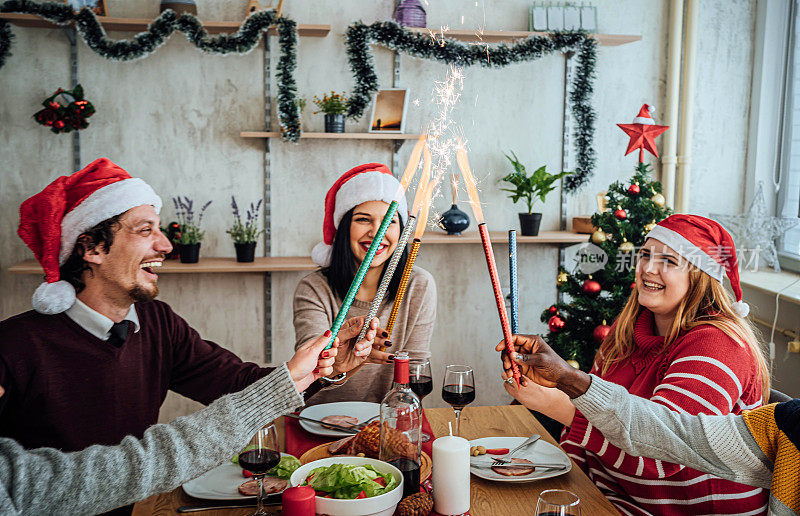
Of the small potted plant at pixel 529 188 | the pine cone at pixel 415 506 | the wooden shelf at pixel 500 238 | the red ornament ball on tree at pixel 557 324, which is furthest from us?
the small potted plant at pixel 529 188

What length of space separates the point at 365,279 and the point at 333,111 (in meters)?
1.26

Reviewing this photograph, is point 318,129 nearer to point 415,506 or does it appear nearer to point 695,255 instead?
point 695,255

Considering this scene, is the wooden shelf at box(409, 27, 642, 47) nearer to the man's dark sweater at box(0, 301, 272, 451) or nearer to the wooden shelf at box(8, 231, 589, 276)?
the wooden shelf at box(8, 231, 589, 276)

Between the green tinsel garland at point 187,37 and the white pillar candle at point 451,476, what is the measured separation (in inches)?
92.4

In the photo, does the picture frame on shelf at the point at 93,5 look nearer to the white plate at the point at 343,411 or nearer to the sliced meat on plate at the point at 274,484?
the white plate at the point at 343,411

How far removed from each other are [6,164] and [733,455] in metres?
3.51

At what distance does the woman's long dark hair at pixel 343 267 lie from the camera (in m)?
2.44

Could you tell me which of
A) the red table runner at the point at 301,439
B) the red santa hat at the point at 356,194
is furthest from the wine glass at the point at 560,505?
the red santa hat at the point at 356,194

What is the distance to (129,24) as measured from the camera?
323 cm

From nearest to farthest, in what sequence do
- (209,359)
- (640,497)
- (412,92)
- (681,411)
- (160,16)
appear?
(681,411), (640,497), (209,359), (160,16), (412,92)

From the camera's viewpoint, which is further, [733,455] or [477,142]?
[477,142]

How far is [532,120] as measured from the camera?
3.74 m

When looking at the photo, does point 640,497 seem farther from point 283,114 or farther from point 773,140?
point 773,140

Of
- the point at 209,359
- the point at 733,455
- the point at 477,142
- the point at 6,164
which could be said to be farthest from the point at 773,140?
the point at 6,164
